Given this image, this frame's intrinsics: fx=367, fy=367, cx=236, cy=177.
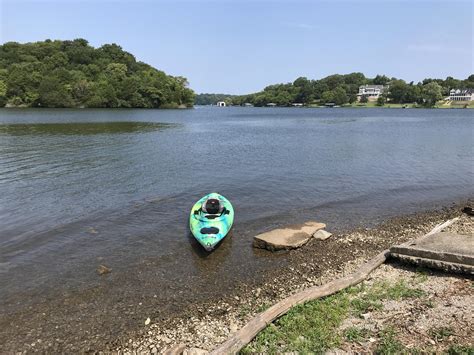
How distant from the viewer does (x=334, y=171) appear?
29.2 m

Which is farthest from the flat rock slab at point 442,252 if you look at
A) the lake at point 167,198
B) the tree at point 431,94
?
the tree at point 431,94

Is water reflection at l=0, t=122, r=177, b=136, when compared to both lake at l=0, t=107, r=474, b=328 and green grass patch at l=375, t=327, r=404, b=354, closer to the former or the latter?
lake at l=0, t=107, r=474, b=328

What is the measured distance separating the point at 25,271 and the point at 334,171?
895 inches

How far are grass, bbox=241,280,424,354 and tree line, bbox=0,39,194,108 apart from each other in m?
141

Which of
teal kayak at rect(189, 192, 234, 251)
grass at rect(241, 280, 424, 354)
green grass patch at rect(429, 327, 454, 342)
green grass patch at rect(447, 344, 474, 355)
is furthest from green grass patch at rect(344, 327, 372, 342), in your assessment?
teal kayak at rect(189, 192, 234, 251)

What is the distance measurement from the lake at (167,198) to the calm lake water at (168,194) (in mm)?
71

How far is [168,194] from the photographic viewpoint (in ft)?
71.8

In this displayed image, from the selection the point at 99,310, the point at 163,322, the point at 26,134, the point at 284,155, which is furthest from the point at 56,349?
the point at 26,134

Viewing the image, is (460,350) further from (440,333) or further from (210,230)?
(210,230)

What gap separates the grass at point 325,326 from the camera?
7.44 meters

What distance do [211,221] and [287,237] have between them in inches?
123

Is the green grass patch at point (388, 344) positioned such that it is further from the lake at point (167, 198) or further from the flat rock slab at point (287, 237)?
the flat rock slab at point (287, 237)

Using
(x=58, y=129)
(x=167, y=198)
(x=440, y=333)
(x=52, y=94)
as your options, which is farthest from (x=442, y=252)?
(x=52, y=94)

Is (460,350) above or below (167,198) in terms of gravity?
above
